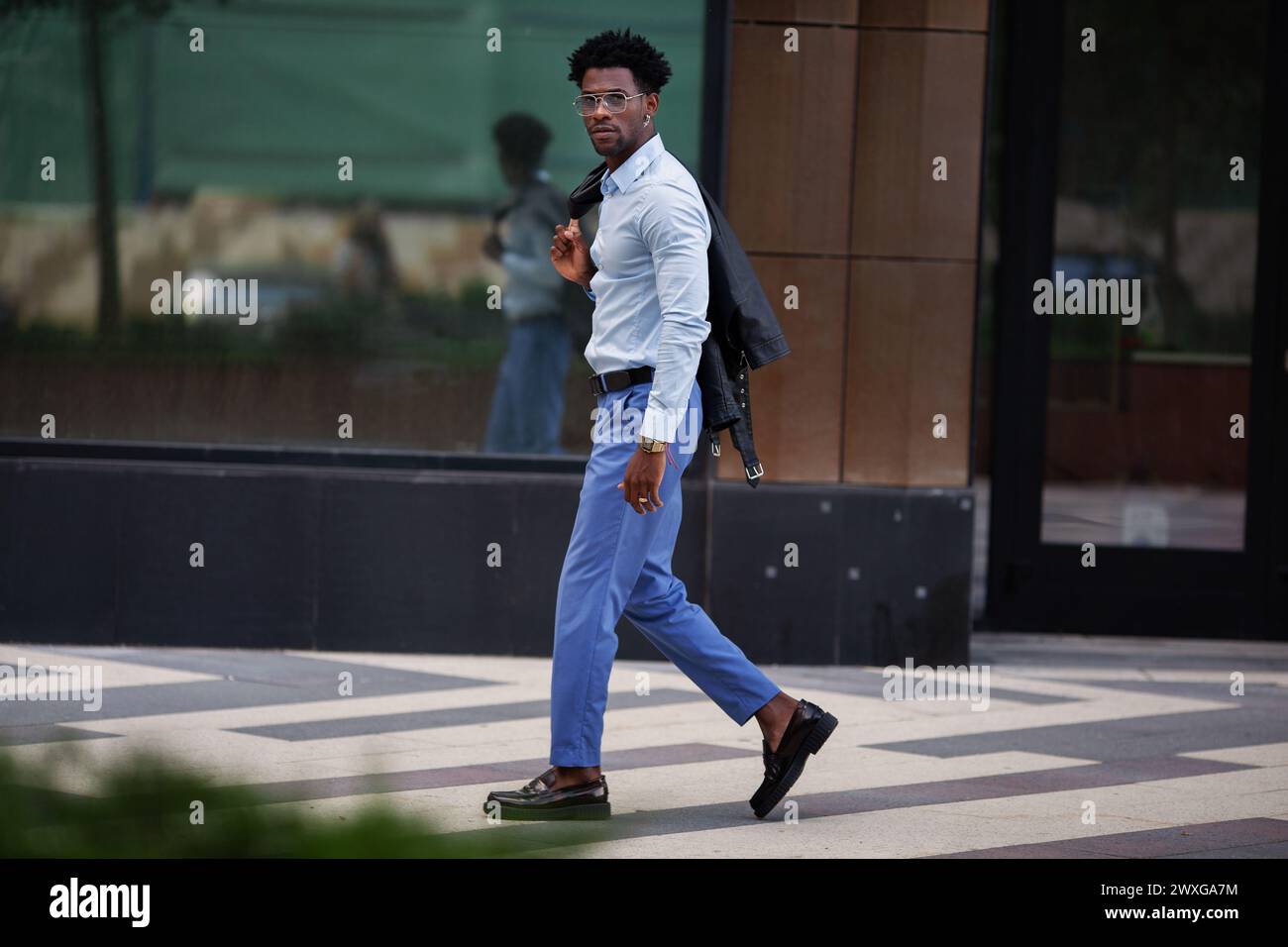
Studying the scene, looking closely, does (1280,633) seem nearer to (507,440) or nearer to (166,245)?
(507,440)

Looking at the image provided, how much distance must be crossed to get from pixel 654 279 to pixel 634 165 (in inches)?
12.0

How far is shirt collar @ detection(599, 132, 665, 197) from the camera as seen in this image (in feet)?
16.4

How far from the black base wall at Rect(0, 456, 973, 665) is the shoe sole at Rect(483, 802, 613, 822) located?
9.80ft

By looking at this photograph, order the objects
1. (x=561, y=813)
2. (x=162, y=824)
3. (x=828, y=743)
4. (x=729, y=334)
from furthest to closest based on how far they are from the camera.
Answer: (x=828, y=743) < (x=729, y=334) < (x=561, y=813) < (x=162, y=824)

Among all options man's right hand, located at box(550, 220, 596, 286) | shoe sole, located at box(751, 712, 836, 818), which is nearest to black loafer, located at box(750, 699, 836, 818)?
shoe sole, located at box(751, 712, 836, 818)

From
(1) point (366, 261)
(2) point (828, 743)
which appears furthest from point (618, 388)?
(1) point (366, 261)

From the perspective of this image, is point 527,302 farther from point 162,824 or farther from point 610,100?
point 162,824

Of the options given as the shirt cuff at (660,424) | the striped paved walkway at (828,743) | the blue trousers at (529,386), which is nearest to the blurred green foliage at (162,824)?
the striped paved walkway at (828,743)

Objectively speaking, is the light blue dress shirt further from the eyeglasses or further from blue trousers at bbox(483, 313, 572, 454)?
blue trousers at bbox(483, 313, 572, 454)

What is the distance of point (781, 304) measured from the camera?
8.01 metres

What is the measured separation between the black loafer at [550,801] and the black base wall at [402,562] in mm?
2966

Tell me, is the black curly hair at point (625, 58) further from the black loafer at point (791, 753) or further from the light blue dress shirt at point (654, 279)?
the black loafer at point (791, 753)

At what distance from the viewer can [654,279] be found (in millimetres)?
5000

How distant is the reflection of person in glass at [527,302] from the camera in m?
8.28
